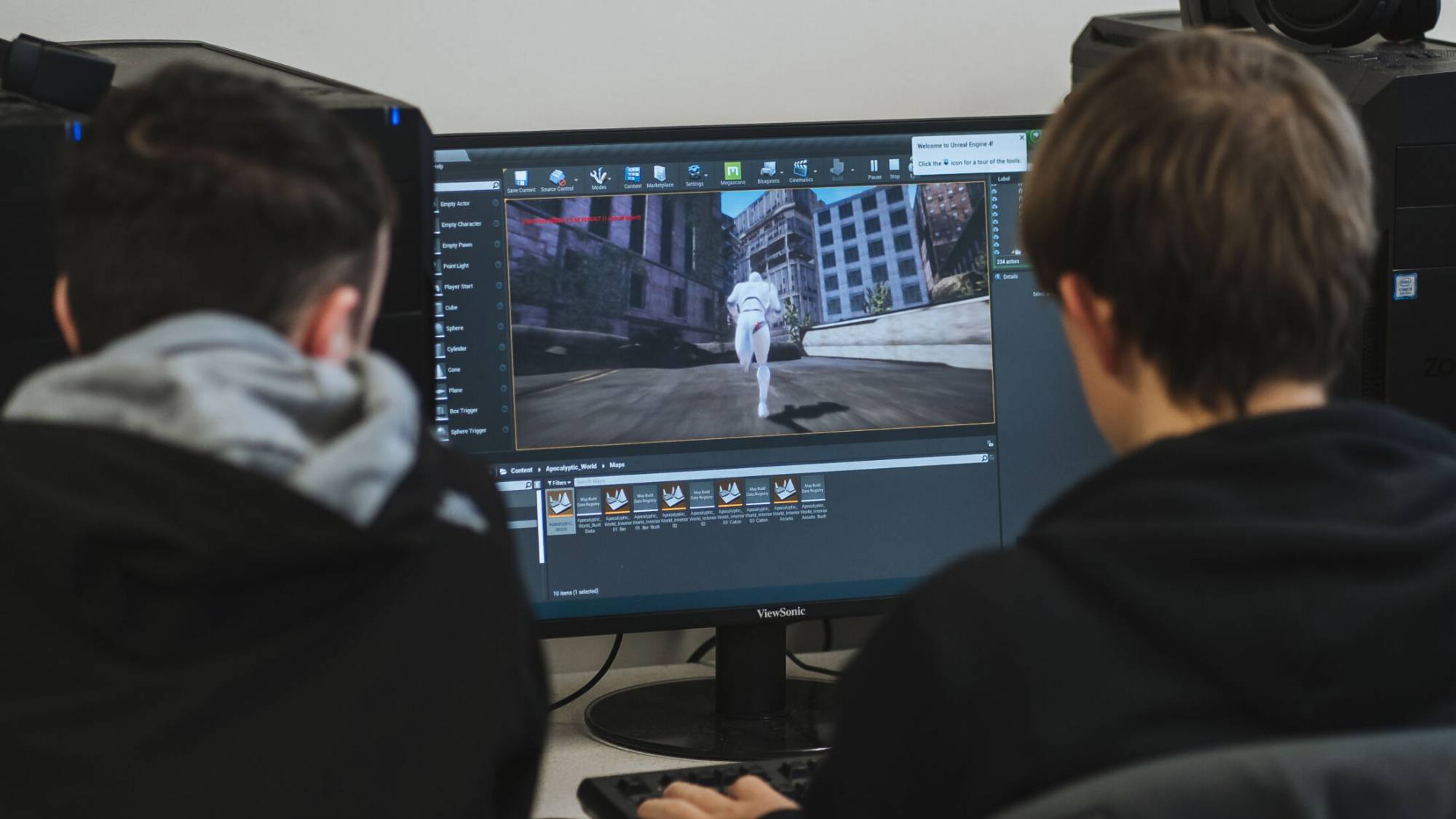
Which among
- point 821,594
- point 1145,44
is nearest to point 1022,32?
point 821,594

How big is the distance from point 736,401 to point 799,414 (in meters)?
0.06

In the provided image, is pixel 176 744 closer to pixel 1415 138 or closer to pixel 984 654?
pixel 984 654

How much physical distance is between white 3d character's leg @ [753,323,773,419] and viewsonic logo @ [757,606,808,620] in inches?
7.1

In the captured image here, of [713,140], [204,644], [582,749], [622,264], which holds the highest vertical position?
[713,140]

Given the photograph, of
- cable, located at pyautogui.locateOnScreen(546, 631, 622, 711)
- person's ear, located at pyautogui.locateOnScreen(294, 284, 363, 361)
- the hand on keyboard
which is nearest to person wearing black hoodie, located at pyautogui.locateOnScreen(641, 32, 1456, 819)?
the hand on keyboard

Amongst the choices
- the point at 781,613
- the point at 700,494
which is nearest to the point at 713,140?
the point at 700,494

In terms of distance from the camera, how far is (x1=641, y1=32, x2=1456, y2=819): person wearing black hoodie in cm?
65

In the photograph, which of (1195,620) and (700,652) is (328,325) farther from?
(700,652)

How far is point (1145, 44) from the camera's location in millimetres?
788

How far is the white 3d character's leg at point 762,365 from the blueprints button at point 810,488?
0.07 metres

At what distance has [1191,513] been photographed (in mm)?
675

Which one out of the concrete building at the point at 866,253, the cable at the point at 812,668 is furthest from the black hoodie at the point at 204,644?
the cable at the point at 812,668

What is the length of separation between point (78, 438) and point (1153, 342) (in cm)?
55

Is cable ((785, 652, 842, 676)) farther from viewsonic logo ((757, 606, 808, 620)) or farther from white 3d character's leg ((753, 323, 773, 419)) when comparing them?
white 3d character's leg ((753, 323, 773, 419))
